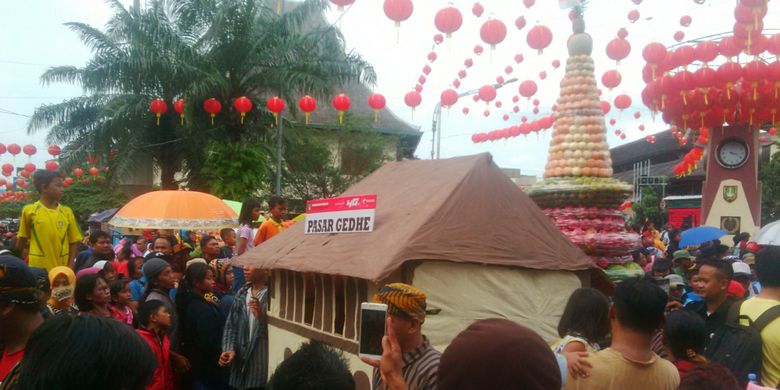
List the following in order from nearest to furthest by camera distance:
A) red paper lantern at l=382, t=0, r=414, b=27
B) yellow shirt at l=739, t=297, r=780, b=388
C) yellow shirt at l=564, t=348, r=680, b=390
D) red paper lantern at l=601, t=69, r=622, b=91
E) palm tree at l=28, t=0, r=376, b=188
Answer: yellow shirt at l=564, t=348, r=680, b=390
yellow shirt at l=739, t=297, r=780, b=388
red paper lantern at l=382, t=0, r=414, b=27
red paper lantern at l=601, t=69, r=622, b=91
palm tree at l=28, t=0, r=376, b=188

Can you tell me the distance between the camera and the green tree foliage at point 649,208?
2763 centimetres

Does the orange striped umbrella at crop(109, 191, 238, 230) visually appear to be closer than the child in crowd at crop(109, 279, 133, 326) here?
No

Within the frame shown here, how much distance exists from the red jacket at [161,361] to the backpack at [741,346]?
137 inches

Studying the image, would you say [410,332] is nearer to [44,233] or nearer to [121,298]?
[121,298]

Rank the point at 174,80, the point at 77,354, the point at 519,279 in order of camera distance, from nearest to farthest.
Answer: the point at 77,354 < the point at 519,279 < the point at 174,80

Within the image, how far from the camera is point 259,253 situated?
6.50 meters

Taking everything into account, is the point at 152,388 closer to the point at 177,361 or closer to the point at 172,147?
the point at 177,361

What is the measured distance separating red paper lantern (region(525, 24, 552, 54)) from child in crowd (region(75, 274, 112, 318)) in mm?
7963

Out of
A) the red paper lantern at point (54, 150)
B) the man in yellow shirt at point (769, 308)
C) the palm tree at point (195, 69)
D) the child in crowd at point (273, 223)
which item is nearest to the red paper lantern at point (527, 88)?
the palm tree at point (195, 69)

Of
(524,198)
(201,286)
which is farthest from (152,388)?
(524,198)

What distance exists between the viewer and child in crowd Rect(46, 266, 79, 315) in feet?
15.7

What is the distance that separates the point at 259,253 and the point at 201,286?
2.74ft

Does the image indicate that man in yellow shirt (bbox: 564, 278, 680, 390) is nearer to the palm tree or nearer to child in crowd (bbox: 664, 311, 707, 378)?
child in crowd (bbox: 664, 311, 707, 378)

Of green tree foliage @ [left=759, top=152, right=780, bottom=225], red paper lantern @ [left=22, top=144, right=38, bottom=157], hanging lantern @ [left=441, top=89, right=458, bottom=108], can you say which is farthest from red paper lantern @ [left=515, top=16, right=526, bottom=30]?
red paper lantern @ [left=22, top=144, right=38, bottom=157]
